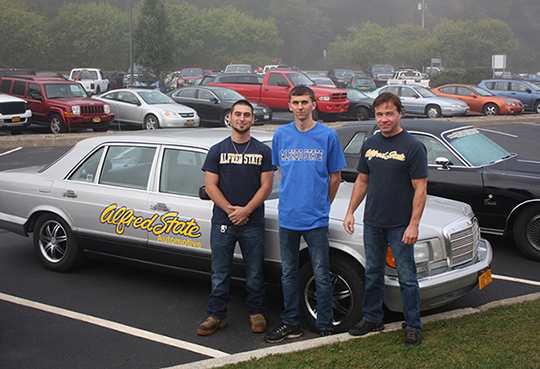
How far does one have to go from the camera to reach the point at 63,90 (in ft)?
66.8

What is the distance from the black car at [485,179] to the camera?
23.4ft

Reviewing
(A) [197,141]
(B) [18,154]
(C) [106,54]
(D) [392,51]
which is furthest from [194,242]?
(D) [392,51]

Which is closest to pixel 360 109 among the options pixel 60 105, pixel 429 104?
pixel 429 104

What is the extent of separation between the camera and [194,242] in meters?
5.50

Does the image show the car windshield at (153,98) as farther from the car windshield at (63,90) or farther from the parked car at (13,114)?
the parked car at (13,114)

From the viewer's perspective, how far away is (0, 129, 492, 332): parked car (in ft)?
16.0

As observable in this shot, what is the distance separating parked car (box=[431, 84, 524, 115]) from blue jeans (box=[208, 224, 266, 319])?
22489mm

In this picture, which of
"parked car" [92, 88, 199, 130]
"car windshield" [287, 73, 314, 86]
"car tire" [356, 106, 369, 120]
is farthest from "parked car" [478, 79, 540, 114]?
"parked car" [92, 88, 199, 130]

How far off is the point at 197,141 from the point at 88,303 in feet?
5.85

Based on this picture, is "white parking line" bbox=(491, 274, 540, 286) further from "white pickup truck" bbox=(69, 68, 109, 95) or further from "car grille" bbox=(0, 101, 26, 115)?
"white pickup truck" bbox=(69, 68, 109, 95)

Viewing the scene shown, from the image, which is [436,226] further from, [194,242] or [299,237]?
[194,242]

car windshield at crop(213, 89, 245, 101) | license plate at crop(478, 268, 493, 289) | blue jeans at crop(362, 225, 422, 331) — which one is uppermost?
car windshield at crop(213, 89, 245, 101)

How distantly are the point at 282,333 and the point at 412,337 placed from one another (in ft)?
3.27

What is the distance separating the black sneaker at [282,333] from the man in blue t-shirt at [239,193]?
0.19 meters
